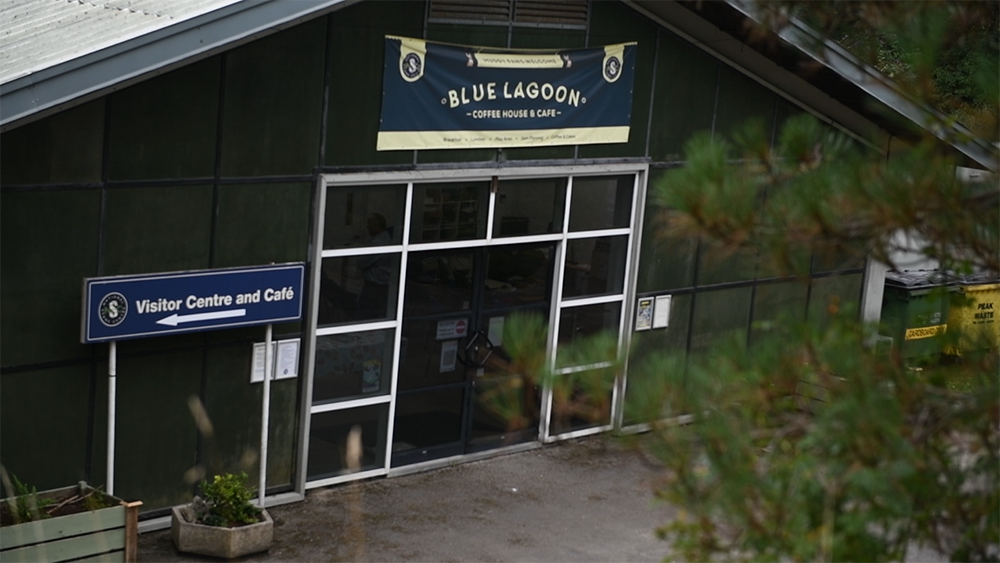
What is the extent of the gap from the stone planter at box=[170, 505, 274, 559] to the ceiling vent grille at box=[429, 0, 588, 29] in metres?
4.87

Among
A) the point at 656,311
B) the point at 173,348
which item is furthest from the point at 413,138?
the point at 656,311

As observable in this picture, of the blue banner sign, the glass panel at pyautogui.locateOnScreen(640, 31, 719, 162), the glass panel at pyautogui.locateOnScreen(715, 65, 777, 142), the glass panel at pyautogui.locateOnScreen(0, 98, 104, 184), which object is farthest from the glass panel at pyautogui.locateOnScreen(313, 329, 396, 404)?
the glass panel at pyautogui.locateOnScreen(715, 65, 777, 142)

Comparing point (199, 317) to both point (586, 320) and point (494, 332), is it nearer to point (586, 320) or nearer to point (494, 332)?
point (494, 332)

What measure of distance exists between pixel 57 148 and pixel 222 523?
3.29m

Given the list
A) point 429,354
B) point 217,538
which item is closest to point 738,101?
point 429,354

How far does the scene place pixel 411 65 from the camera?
1155 centimetres

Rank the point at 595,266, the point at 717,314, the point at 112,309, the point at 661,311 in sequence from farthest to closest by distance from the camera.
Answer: the point at 717,314 < the point at 661,311 < the point at 595,266 < the point at 112,309

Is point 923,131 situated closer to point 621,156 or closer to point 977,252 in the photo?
point 977,252

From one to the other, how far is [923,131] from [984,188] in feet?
1.25

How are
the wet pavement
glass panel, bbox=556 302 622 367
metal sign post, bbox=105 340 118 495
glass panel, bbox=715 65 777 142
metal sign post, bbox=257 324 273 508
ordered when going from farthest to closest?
glass panel, bbox=715 65 777 142
glass panel, bbox=556 302 622 367
metal sign post, bbox=257 324 273 508
the wet pavement
metal sign post, bbox=105 340 118 495

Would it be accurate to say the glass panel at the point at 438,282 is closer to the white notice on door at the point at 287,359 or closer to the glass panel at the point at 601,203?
the white notice on door at the point at 287,359

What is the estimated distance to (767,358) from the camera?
4.21 meters

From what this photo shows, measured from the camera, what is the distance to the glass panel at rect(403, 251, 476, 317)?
40.2 ft

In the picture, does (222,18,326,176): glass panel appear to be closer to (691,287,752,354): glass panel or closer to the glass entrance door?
the glass entrance door
